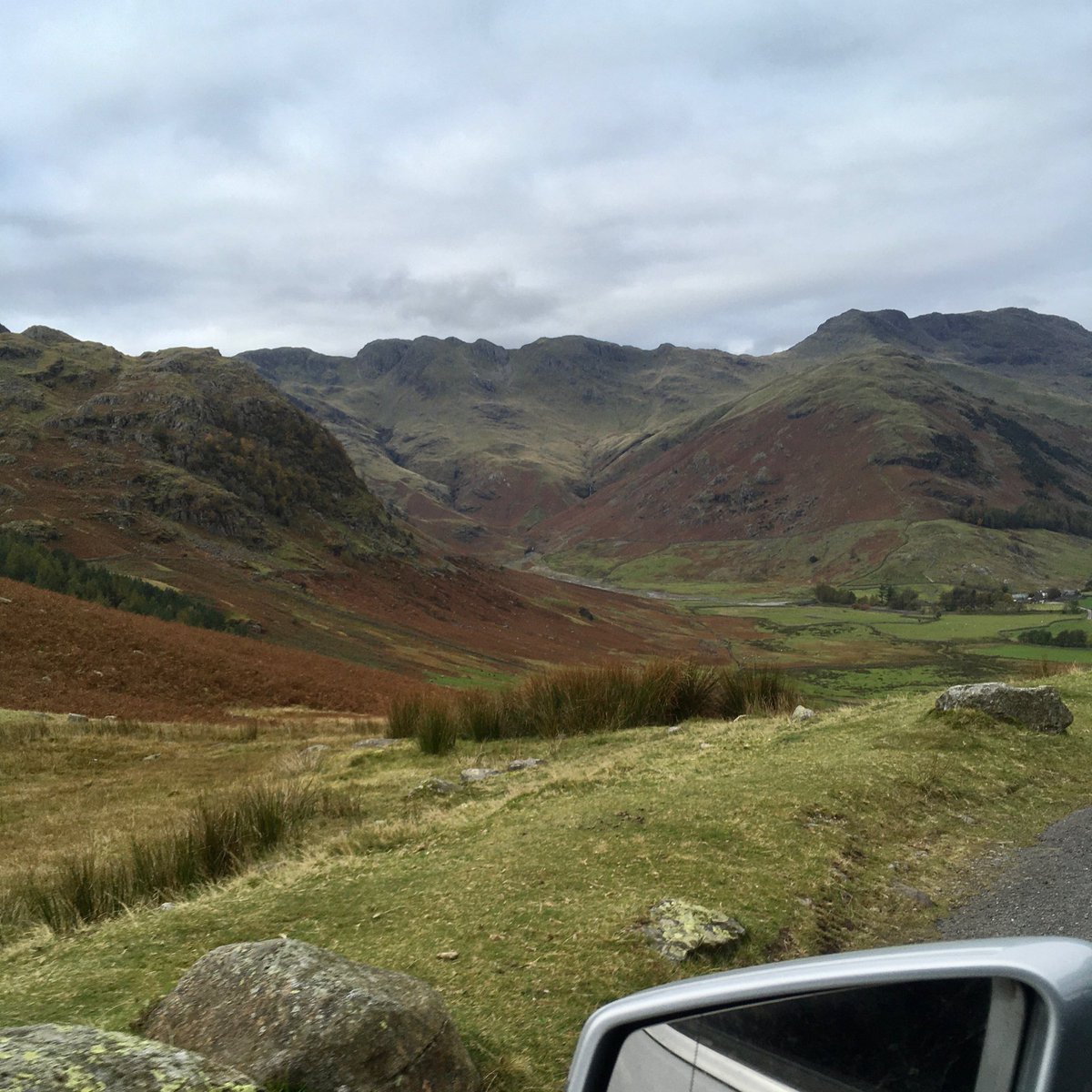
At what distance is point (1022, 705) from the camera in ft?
39.8

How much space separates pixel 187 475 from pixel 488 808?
57.3m

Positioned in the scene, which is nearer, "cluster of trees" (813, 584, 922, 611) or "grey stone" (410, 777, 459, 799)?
"grey stone" (410, 777, 459, 799)

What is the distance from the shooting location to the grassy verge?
4.99m

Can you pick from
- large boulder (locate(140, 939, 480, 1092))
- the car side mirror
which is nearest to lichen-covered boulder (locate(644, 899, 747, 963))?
large boulder (locate(140, 939, 480, 1092))

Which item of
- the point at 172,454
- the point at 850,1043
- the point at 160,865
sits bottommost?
the point at 160,865

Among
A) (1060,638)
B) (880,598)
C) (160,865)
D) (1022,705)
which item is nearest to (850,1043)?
(160,865)

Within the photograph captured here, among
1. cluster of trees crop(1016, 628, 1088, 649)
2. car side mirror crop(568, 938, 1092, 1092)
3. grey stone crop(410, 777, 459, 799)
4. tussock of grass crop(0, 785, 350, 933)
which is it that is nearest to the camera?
car side mirror crop(568, 938, 1092, 1092)

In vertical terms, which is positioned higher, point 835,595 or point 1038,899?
point 1038,899

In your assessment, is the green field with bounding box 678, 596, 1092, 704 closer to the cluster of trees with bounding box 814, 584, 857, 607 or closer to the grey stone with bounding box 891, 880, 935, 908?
the cluster of trees with bounding box 814, 584, 857, 607

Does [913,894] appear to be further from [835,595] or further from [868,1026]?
[835,595]

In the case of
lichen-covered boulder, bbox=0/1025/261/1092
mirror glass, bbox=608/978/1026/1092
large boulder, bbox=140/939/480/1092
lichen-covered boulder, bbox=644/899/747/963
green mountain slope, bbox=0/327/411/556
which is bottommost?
lichen-covered boulder, bbox=644/899/747/963

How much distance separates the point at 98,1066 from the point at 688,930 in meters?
4.25

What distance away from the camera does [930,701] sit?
15219 mm

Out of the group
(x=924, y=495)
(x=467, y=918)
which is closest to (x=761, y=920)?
(x=467, y=918)
